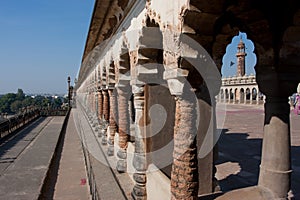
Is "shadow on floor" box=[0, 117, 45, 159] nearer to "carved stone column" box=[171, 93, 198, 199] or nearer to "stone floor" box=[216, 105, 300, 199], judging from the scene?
"stone floor" box=[216, 105, 300, 199]

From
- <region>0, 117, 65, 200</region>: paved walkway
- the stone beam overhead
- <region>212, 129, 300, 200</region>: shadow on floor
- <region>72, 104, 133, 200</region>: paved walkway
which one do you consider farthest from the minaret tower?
<region>72, 104, 133, 200</region>: paved walkway

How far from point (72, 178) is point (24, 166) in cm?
241

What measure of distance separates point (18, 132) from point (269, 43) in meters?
19.9

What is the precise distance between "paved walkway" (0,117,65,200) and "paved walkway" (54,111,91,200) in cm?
57

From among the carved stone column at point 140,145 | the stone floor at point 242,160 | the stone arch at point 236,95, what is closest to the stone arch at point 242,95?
the stone arch at point 236,95

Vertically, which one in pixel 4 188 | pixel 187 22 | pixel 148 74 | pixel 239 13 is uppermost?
pixel 239 13

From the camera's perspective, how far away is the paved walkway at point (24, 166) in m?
8.02

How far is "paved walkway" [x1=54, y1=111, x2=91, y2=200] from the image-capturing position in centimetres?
823

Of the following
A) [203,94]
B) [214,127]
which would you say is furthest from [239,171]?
[203,94]

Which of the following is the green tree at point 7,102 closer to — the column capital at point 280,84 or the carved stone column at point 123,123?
the carved stone column at point 123,123

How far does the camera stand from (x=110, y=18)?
9867mm

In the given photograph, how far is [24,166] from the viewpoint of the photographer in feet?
35.6

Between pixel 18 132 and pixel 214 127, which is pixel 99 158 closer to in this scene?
pixel 214 127

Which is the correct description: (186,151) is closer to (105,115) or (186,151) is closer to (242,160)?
(242,160)
